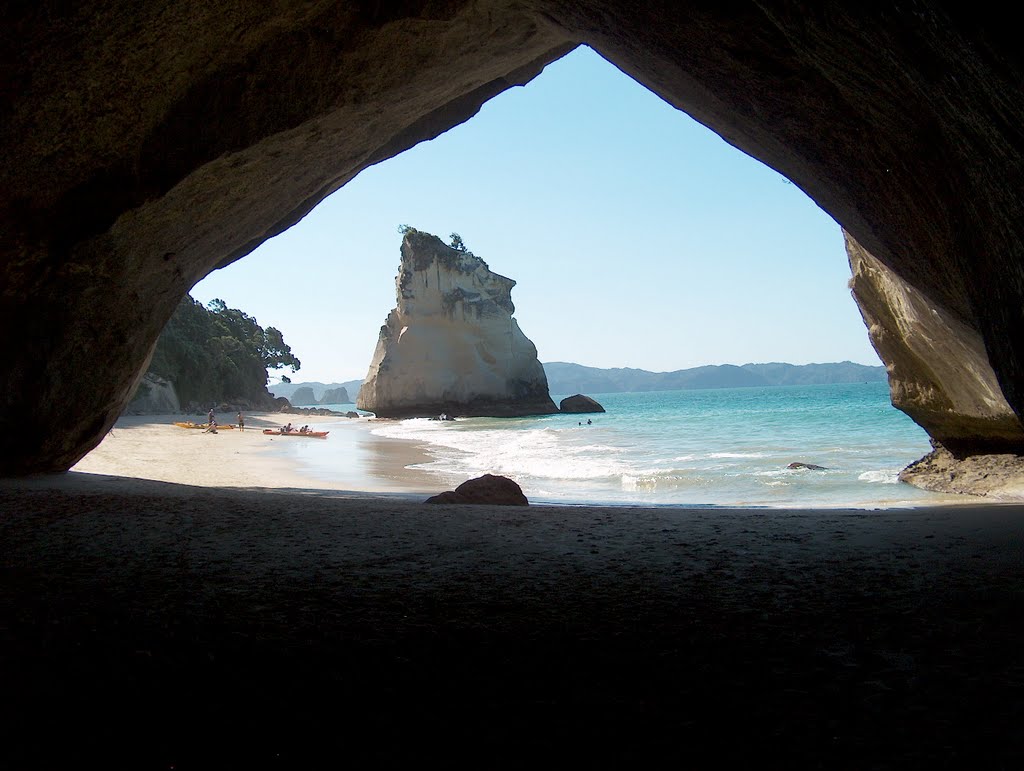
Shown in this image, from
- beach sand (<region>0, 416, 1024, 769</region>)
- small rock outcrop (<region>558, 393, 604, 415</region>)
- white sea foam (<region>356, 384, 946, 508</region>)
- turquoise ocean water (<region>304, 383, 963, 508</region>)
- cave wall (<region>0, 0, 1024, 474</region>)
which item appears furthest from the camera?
small rock outcrop (<region>558, 393, 604, 415</region>)

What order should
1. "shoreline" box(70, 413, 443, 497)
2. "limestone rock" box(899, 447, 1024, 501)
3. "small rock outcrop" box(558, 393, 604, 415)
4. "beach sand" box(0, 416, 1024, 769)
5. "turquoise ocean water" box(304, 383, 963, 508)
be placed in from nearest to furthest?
"beach sand" box(0, 416, 1024, 769) < "limestone rock" box(899, 447, 1024, 501) < "turquoise ocean water" box(304, 383, 963, 508) < "shoreline" box(70, 413, 443, 497) < "small rock outcrop" box(558, 393, 604, 415)

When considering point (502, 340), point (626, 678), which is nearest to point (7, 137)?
point (626, 678)

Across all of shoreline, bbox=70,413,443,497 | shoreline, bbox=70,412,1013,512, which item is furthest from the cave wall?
shoreline, bbox=70,413,443,497

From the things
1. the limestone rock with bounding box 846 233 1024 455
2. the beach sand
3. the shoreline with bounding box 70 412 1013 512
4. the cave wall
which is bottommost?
the shoreline with bounding box 70 412 1013 512

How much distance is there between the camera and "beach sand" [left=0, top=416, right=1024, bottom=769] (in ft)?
5.52

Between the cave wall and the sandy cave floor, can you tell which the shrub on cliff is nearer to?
the cave wall

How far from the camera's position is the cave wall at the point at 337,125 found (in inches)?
130

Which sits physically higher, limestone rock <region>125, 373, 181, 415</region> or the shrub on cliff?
the shrub on cliff

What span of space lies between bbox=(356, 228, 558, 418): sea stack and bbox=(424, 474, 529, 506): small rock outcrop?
42215mm

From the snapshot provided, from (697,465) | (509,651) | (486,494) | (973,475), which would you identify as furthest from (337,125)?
(697,465)

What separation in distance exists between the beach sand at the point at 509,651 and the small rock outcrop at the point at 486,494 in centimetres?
348

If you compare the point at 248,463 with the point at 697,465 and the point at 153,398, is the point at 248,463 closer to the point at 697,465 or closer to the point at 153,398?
the point at 697,465

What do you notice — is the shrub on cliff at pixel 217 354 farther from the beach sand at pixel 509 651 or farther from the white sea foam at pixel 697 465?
the beach sand at pixel 509 651

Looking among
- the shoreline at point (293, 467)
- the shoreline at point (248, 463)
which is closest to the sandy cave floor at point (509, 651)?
the shoreline at point (293, 467)
